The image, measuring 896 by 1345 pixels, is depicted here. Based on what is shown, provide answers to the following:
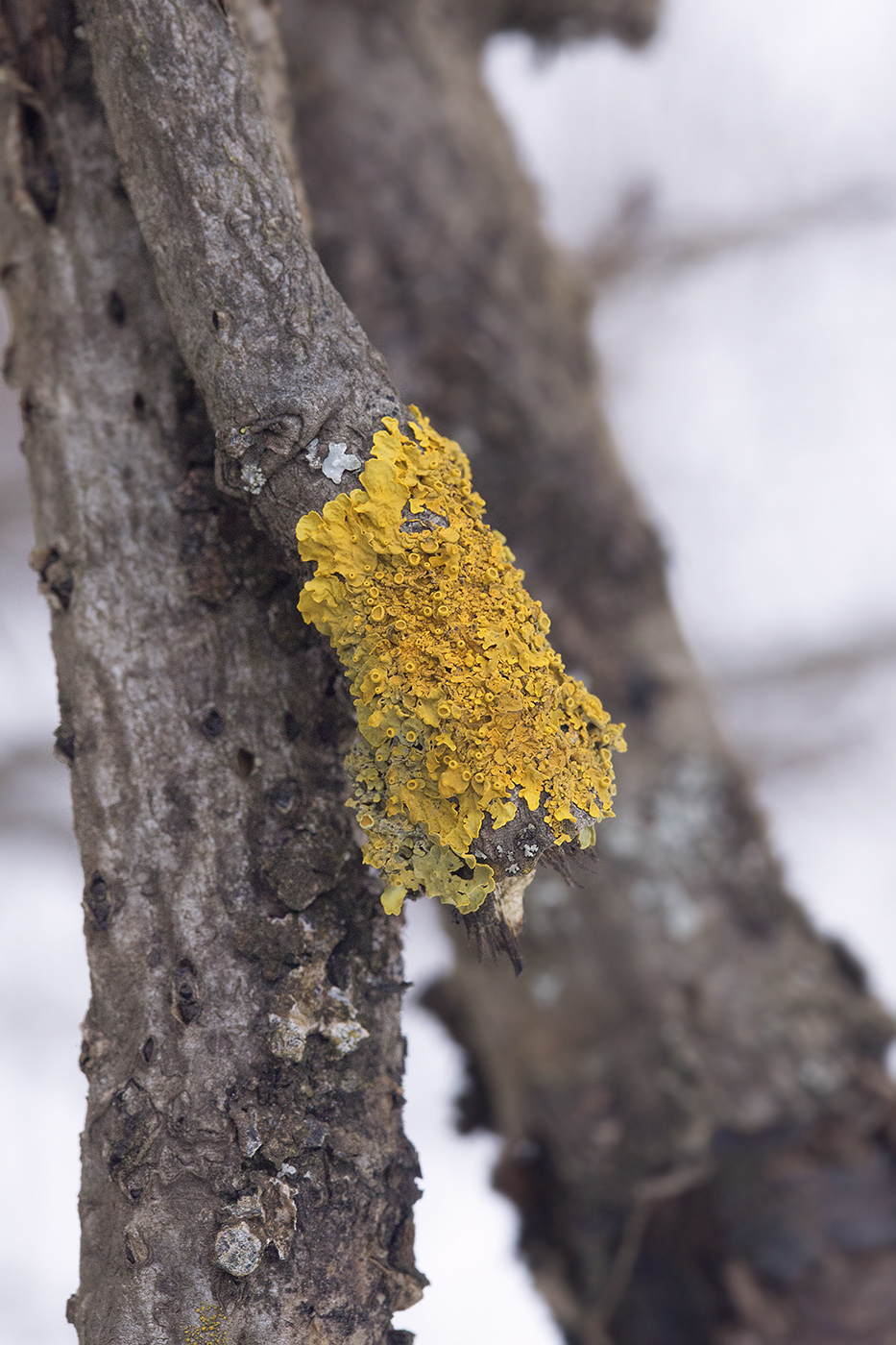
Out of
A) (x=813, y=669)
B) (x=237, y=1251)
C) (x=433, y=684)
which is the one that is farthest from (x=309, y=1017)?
(x=813, y=669)

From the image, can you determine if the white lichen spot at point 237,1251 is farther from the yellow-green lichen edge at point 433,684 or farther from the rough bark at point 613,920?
the rough bark at point 613,920

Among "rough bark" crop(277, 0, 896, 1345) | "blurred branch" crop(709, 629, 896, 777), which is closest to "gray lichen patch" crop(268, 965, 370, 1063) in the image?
"rough bark" crop(277, 0, 896, 1345)

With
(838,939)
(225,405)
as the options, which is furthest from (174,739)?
(838,939)

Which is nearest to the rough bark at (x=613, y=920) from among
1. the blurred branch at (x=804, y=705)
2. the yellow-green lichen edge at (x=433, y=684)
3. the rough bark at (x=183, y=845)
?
the rough bark at (x=183, y=845)

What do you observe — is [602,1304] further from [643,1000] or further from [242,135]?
[242,135]

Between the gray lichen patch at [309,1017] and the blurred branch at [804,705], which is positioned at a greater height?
the blurred branch at [804,705]

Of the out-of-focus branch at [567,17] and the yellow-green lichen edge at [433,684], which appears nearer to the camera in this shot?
the yellow-green lichen edge at [433,684]

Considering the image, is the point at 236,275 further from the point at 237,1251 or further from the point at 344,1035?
the point at 237,1251
